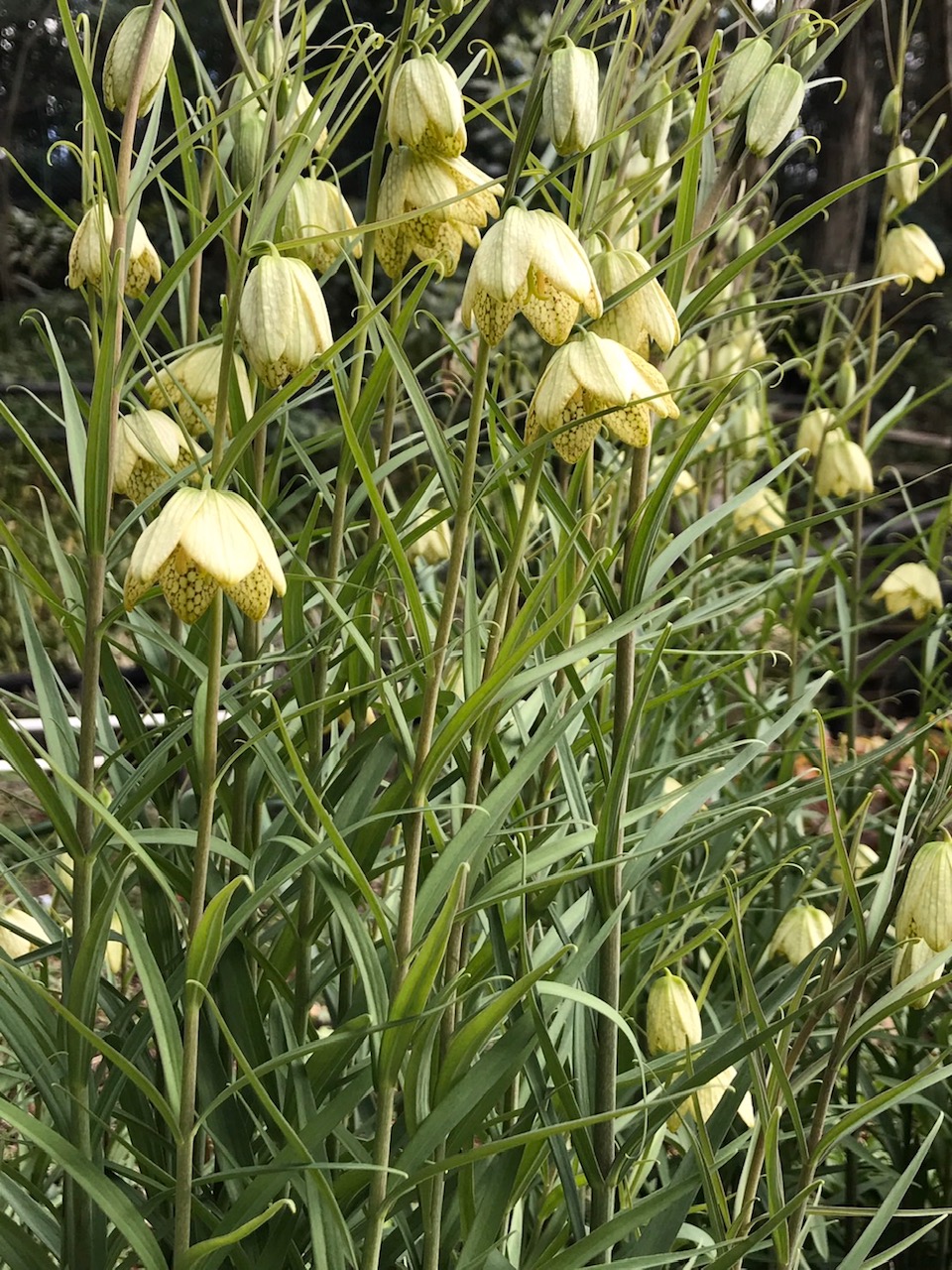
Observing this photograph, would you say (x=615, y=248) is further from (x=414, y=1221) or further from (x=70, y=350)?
(x=70, y=350)

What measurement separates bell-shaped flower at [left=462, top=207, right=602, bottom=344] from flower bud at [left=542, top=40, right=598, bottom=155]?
0.13ft

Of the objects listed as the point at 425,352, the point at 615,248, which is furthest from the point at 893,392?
the point at 615,248

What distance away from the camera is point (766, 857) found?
1.30 metres

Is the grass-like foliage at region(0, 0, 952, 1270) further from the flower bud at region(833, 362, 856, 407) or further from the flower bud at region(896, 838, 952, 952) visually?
the flower bud at region(833, 362, 856, 407)

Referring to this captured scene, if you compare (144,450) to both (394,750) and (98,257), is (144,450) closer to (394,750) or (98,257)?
(98,257)

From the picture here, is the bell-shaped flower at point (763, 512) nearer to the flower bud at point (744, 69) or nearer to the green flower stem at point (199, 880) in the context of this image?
the flower bud at point (744, 69)

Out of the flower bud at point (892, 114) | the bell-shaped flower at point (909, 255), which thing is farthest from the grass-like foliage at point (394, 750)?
the bell-shaped flower at point (909, 255)

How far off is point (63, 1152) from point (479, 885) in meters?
0.29

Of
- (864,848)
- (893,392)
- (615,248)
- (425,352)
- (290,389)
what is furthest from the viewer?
(893,392)

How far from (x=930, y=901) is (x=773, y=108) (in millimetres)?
440

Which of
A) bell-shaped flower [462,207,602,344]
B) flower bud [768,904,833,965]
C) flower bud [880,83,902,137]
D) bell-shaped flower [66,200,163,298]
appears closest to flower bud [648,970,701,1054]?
flower bud [768,904,833,965]

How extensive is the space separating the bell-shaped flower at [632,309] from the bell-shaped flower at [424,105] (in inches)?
4.3

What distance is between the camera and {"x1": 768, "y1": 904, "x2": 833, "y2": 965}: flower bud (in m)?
0.93

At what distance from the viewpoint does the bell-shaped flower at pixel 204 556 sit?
0.53m
